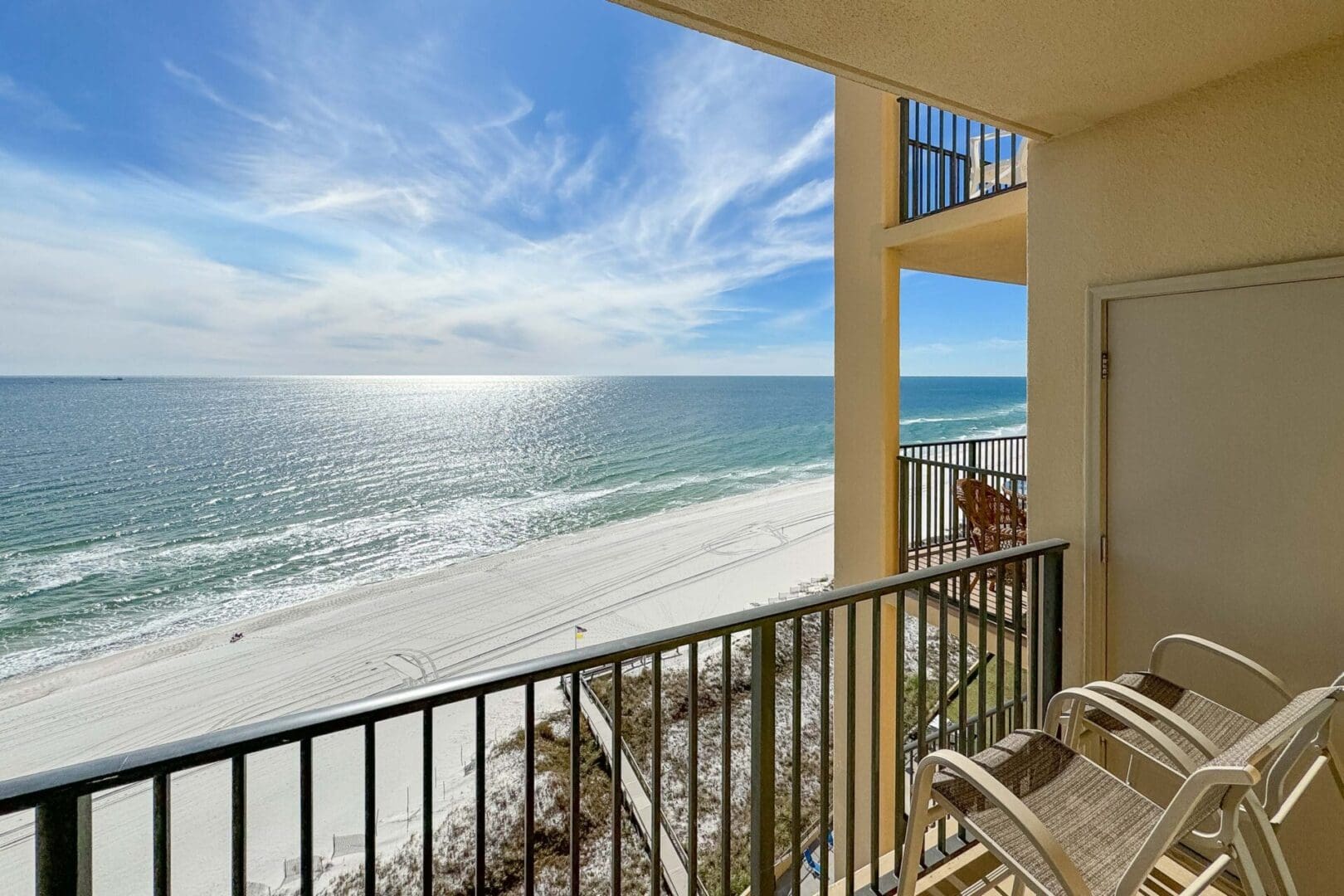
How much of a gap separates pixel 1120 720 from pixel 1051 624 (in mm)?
999

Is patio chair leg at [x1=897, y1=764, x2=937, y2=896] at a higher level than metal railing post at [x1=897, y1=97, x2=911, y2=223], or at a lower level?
lower

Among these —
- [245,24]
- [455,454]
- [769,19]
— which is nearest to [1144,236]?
[769,19]

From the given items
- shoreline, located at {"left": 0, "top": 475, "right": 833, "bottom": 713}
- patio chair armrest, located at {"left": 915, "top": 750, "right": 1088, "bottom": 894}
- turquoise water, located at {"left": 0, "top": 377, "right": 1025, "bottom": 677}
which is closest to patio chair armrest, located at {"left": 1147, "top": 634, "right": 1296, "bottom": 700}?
patio chair armrest, located at {"left": 915, "top": 750, "right": 1088, "bottom": 894}

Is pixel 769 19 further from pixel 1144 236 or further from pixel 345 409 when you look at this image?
pixel 345 409

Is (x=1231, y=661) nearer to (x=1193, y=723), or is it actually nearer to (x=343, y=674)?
(x=1193, y=723)

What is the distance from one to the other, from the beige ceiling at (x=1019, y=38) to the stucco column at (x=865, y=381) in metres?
2.63

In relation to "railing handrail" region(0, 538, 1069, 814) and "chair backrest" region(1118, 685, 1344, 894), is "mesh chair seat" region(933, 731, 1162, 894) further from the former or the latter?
"railing handrail" region(0, 538, 1069, 814)

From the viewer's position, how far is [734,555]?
17.7 m

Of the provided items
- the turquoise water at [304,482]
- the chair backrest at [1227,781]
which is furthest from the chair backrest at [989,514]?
the turquoise water at [304,482]

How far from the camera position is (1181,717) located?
169 centimetres

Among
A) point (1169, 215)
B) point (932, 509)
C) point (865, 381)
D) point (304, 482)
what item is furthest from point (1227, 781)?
point (304, 482)

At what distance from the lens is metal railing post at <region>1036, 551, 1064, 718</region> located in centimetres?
234

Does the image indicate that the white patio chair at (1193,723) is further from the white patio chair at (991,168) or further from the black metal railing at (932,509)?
the white patio chair at (991,168)

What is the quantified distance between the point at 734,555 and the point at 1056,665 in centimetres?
1550
